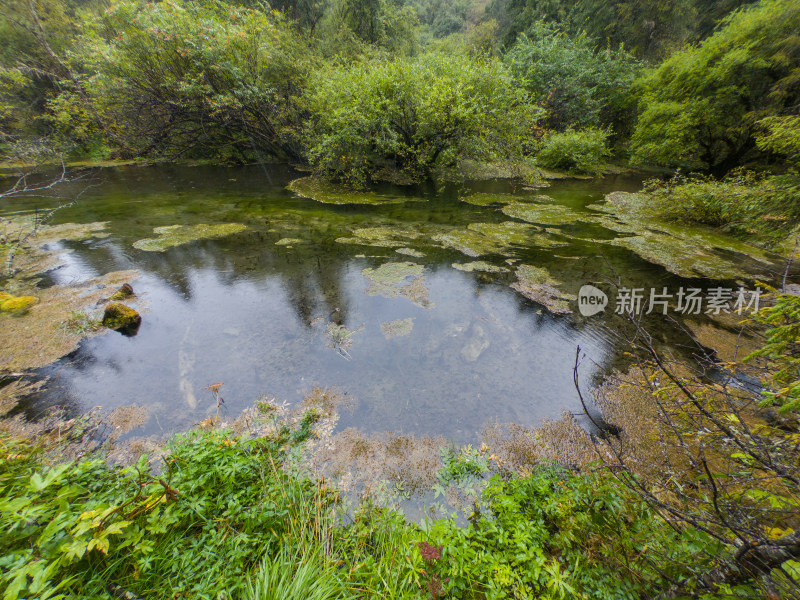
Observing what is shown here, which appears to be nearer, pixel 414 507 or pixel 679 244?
pixel 414 507

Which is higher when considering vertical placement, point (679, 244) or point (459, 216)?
point (459, 216)

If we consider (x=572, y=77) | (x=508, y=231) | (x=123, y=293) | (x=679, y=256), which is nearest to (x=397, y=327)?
(x=123, y=293)

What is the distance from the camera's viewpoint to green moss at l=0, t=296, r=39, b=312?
4.47m

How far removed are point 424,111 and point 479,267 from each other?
709 centimetres

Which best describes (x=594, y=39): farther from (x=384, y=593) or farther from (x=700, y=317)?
(x=384, y=593)

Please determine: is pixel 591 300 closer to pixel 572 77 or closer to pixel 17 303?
pixel 17 303

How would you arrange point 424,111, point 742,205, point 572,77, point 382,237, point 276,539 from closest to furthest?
point 276,539, point 742,205, point 382,237, point 424,111, point 572,77

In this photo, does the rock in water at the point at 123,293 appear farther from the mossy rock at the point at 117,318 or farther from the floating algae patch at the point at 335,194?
the floating algae patch at the point at 335,194

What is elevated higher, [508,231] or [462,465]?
[508,231]

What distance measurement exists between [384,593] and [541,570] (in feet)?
3.18

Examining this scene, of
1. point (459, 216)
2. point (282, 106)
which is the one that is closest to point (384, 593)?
point (459, 216)

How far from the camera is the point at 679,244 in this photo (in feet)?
24.9

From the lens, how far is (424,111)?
1016cm

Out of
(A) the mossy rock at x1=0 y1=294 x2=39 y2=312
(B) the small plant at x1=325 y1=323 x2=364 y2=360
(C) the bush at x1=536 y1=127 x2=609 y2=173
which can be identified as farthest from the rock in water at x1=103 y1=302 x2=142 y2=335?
(C) the bush at x1=536 y1=127 x2=609 y2=173
